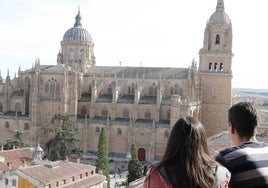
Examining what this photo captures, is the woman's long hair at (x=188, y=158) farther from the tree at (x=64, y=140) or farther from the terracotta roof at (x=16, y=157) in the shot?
the tree at (x=64, y=140)

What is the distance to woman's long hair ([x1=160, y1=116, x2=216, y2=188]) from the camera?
170 inches

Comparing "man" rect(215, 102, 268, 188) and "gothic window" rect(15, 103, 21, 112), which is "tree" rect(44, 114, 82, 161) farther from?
"man" rect(215, 102, 268, 188)

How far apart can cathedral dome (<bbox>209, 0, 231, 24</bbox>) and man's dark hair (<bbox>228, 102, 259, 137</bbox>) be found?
2193 inches

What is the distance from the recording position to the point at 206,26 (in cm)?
6003

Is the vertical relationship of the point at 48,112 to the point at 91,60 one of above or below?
below

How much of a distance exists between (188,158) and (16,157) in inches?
1368

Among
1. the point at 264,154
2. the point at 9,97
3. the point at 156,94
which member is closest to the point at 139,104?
the point at 156,94

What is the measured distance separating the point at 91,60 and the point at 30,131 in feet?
53.3

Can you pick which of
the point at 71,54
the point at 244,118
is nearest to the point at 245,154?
the point at 244,118

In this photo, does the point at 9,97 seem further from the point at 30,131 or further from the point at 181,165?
the point at 181,165

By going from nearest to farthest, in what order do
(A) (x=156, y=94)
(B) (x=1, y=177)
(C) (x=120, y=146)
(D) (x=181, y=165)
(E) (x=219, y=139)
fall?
1. (D) (x=181, y=165)
2. (B) (x=1, y=177)
3. (E) (x=219, y=139)
4. (C) (x=120, y=146)
5. (A) (x=156, y=94)

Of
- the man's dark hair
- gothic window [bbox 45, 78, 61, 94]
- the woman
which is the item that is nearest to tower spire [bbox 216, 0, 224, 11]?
gothic window [bbox 45, 78, 61, 94]

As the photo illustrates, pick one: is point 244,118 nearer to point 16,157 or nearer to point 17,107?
point 16,157

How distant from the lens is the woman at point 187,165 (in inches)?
170
